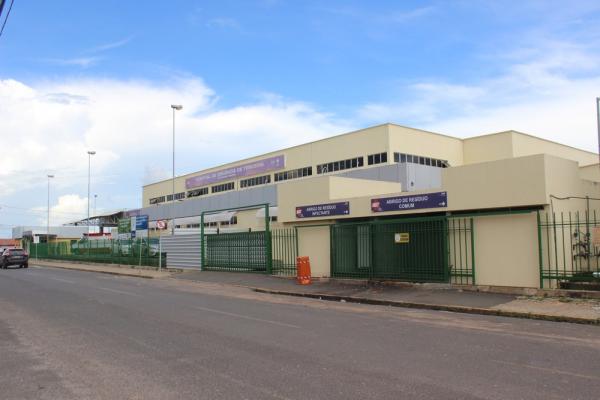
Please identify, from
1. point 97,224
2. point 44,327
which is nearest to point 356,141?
point 44,327

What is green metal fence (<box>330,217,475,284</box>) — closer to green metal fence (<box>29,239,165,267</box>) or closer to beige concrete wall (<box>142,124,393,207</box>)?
green metal fence (<box>29,239,165,267</box>)

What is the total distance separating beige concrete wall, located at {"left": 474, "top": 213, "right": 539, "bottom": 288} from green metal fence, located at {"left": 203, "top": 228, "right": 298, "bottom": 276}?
856cm

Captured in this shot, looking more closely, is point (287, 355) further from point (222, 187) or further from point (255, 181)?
point (222, 187)

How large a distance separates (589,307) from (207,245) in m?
19.2

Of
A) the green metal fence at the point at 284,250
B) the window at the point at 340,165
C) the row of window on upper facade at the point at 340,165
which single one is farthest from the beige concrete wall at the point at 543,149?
the green metal fence at the point at 284,250

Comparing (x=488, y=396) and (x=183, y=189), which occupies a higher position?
(x=183, y=189)

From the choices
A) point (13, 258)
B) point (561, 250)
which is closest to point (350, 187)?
point (561, 250)

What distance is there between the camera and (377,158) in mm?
48906

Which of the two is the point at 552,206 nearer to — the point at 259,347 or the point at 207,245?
the point at 259,347

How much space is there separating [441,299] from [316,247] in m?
7.69

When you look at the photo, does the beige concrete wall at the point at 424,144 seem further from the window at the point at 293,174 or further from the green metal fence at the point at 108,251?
the green metal fence at the point at 108,251

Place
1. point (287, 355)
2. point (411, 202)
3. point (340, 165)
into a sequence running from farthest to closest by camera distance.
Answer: point (340, 165), point (411, 202), point (287, 355)

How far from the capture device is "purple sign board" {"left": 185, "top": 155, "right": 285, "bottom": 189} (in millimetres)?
61188

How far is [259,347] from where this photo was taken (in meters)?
8.31
